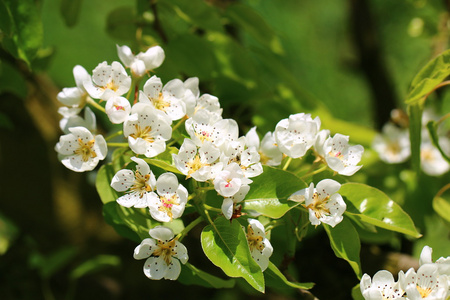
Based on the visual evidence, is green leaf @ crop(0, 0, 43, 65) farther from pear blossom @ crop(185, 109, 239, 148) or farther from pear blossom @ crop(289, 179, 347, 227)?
pear blossom @ crop(289, 179, 347, 227)

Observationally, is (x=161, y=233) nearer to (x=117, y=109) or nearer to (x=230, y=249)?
(x=230, y=249)

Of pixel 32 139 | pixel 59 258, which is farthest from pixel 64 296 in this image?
pixel 32 139

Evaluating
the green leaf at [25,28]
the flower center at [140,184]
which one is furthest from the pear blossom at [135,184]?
the green leaf at [25,28]

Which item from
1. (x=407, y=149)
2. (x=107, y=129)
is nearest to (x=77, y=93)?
(x=407, y=149)

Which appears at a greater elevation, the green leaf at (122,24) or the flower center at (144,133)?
the flower center at (144,133)

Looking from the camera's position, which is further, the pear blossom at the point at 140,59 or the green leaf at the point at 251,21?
the green leaf at the point at 251,21

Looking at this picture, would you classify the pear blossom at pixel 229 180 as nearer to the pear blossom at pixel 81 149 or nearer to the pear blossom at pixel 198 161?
the pear blossom at pixel 198 161
